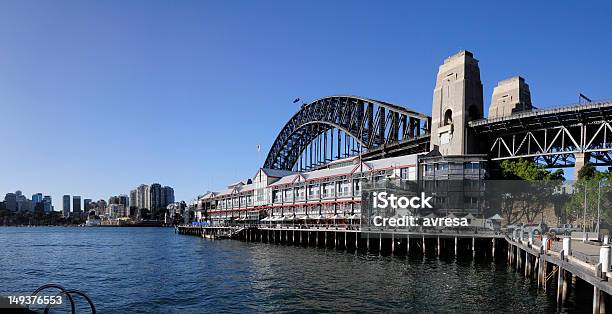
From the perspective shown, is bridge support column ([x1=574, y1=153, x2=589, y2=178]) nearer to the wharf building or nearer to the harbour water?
the wharf building

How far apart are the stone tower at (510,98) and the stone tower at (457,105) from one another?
24.7 ft

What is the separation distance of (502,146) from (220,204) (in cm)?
8455

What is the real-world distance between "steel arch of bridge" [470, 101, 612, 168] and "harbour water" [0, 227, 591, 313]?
30.5 meters

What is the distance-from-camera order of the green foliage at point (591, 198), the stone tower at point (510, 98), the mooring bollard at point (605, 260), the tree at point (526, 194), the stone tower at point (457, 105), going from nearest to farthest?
1. the mooring bollard at point (605, 260)
2. the green foliage at point (591, 198)
3. the tree at point (526, 194)
4. the stone tower at point (457, 105)
5. the stone tower at point (510, 98)

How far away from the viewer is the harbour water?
3072cm

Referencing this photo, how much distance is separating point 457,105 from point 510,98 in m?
13.4

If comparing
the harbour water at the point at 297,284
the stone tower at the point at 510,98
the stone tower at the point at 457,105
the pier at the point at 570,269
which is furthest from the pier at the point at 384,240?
the stone tower at the point at 510,98

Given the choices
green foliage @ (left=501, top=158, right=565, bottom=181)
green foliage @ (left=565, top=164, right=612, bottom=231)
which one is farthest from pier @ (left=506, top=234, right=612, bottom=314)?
green foliage @ (left=501, top=158, right=565, bottom=181)

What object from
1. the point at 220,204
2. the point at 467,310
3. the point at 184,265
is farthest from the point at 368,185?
the point at 220,204

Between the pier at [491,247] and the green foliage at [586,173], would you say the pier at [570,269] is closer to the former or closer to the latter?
the pier at [491,247]

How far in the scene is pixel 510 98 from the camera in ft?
295

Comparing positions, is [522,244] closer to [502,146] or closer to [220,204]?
[502,146]

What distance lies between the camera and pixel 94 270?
171 feet

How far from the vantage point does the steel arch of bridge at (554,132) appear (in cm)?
7012
